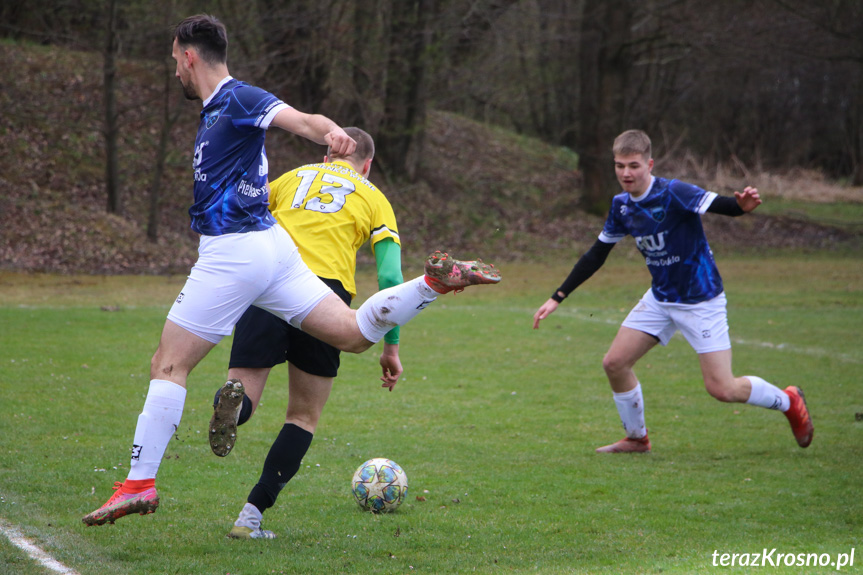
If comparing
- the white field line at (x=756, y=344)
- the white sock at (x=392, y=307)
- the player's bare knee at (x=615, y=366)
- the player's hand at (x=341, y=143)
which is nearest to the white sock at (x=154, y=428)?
the white sock at (x=392, y=307)

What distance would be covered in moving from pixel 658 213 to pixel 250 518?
12.1ft

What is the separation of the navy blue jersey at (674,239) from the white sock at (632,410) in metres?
0.80

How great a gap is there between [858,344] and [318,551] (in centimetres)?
960

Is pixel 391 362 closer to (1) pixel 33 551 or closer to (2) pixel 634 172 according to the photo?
(1) pixel 33 551

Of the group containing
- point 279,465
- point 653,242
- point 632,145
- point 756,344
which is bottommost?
point 756,344

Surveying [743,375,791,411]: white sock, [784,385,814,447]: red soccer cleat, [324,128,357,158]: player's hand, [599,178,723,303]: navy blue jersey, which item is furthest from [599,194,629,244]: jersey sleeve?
[324,128,357,158]: player's hand

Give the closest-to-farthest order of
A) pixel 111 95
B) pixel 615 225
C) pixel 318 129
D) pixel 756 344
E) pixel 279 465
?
1. pixel 318 129
2. pixel 279 465
3. pixel 615 225
4. pixel 756 344
5. pixel 111 95

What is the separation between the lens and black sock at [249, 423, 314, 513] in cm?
454

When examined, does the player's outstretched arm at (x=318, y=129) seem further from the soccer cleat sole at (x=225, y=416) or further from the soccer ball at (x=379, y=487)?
the soccer ball at (x=379, y=487)

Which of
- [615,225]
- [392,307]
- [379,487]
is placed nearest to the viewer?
[392,307]

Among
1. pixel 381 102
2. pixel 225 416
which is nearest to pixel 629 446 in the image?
pixel 225 416

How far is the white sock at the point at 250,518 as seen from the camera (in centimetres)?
448

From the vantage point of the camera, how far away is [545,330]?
12.9 m

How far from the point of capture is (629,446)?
22.0ft
